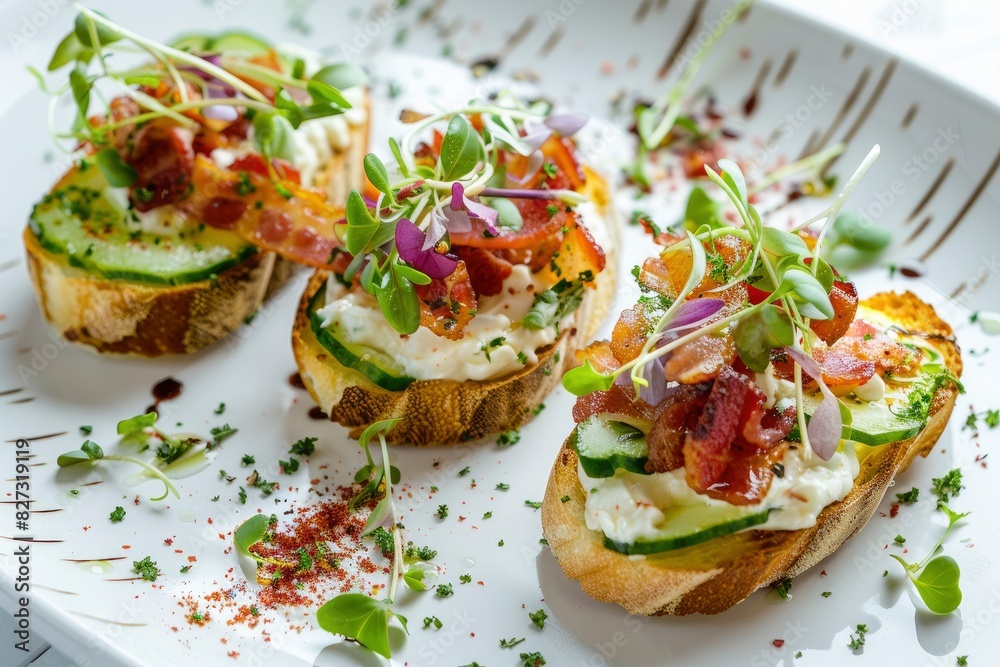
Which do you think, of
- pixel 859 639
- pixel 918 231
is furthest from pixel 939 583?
pixel 918 231

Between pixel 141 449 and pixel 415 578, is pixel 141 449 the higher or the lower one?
the lower one

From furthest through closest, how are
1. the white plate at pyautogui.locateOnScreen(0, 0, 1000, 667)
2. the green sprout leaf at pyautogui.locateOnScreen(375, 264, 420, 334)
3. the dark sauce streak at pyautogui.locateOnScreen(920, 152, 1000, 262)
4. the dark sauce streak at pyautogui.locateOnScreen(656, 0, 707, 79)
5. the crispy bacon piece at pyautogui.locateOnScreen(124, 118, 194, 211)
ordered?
the dark sauce streak at pyautogui.locateOnScreen(656, 0, 707, 79)
the dark sauce streak at pyautogui.locateOnScreen(920, 152, 1000, 262)
the crispy bacon piece at pyautogui.locateOnScreen(124, 118, 194, 211)
the green sprout leaf at pyautogui.locateOnScreen(375, 264, 420, 334)
the white plate at pyautogui.locateOnScreen(0, 0, 1000, 667)

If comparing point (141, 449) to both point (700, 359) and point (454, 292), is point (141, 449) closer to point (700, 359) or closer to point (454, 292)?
point (454, 292)

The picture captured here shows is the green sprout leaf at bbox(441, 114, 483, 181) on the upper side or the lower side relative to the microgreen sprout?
upper

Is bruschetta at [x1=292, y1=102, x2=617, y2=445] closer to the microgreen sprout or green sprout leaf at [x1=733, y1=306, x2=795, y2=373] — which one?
the microgreen sprout

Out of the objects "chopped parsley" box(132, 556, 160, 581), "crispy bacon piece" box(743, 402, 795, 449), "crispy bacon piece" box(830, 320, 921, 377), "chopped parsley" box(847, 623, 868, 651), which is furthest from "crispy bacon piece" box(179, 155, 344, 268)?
"chopped parsley" box(847, 623, 868, 651)

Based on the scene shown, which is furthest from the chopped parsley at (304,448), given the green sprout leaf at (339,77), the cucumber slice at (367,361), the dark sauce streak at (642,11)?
the dark sauce streak at (642,11)
